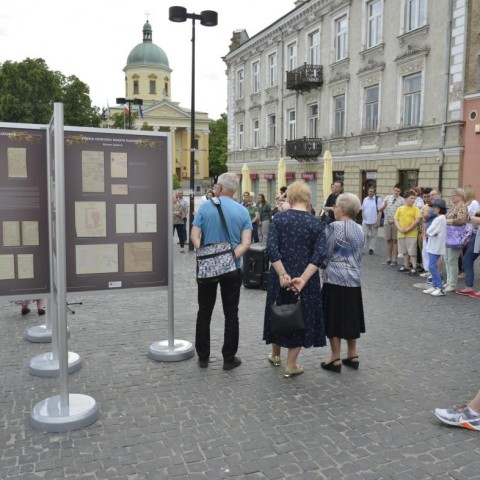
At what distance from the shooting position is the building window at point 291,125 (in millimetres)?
29841

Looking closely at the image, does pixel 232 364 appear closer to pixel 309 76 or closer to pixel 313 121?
pixel 309 76

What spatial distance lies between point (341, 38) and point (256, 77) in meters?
10.2

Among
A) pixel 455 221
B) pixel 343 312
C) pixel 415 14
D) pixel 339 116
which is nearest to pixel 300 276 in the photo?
pixel 343 312

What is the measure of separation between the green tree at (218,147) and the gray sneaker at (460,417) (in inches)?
3133

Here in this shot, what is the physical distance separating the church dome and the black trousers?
92.1 m

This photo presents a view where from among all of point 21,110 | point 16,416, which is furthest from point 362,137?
point 21,110

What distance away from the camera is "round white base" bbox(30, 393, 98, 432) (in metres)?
3.87

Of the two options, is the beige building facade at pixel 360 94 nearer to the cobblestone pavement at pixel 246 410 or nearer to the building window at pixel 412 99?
the building window at pixel 412 99

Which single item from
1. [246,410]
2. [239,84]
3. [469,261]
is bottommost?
[246,410]

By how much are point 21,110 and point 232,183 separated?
145 feet

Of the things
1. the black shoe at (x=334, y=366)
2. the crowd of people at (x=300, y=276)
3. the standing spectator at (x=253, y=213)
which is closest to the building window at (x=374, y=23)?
the standing spectator at (x=253, y=213)

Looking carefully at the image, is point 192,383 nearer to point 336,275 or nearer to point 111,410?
point 111,410

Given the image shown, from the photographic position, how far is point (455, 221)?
8.98 m

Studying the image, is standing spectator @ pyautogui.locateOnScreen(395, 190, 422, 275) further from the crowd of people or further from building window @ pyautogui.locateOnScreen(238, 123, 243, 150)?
building window @ pyautogui.locateOnScreen(238, 123, 243, 150)
